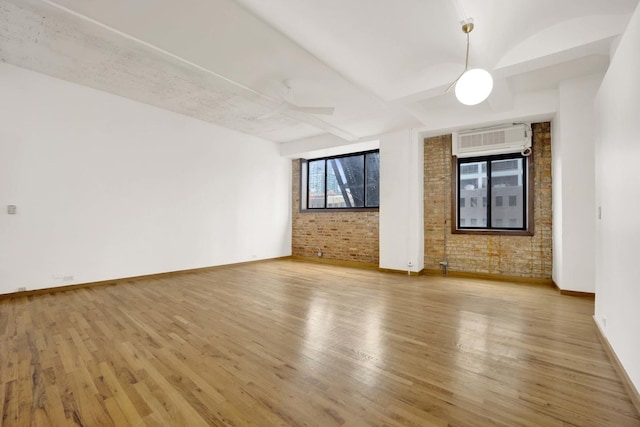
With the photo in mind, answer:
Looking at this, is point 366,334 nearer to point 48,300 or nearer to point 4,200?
point 48,300

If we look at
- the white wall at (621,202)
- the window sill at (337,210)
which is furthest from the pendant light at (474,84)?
the window sill at (337,210)

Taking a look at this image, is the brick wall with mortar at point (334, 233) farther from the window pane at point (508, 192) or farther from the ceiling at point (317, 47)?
the ceiling at point (317, 47)

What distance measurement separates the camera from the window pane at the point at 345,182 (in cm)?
763

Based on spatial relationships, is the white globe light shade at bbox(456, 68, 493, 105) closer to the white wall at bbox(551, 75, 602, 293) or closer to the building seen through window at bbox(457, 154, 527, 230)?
the white wall at bbox(551, 75, 602, 293)

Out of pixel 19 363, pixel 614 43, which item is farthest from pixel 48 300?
pixel 614 43

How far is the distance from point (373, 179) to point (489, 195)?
105 inches

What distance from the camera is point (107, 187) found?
4.96 m

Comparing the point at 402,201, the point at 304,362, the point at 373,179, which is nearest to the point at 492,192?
the point at 402,201

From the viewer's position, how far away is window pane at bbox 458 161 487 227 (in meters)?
5.89

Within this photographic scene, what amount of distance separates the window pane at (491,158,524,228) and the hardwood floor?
191 centimetres

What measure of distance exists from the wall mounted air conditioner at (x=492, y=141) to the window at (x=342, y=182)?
209cm

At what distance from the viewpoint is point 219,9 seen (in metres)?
2.67

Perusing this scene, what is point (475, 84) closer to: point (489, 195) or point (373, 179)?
point (489, 195)

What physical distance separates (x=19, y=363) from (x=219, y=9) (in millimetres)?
3467
